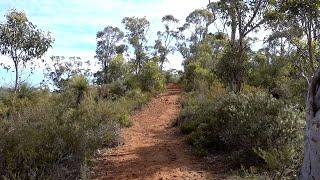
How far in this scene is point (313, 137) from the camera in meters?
3.89

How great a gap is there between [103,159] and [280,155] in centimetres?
441

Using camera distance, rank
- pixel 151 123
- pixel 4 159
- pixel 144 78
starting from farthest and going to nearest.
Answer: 1. pixel 144 78
2. pixel 151 123
3. pixel 4 159

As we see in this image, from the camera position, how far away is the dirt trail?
7938 millimetres

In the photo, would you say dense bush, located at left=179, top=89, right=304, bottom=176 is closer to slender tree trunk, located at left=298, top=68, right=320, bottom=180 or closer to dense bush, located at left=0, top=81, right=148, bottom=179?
slender tree trunk, located at left=298, top=68, right=320, bottom=180

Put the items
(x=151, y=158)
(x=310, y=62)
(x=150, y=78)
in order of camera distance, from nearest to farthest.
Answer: (x=151, y=158)
(x=310, y=62)
(x=150, y=78)

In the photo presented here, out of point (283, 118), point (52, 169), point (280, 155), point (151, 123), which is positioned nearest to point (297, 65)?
point (151, 123)

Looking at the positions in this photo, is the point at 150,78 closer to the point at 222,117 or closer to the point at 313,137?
the point at 222,117

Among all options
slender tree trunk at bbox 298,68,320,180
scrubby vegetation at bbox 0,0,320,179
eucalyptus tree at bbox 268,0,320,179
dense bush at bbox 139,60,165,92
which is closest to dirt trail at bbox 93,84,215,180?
scrubby vegetation at bbox 0,0,320,179

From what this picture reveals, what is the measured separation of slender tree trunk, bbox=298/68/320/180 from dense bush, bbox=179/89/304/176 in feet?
7.05

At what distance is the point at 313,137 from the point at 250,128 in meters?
4.55

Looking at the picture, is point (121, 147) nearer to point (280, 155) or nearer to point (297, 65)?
point (280, 155)

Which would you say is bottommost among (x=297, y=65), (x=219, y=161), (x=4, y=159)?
(x=219, y=161)

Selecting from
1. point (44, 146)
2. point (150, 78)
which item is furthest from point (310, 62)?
point (150, 78)

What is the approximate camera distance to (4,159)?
20.0 feet
